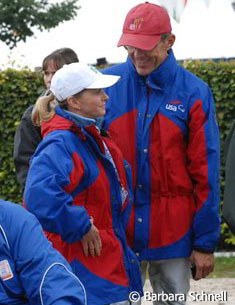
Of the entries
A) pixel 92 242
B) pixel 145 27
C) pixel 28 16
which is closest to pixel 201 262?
pixel 92 242

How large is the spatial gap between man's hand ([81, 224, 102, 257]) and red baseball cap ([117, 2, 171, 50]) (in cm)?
105

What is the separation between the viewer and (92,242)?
421 cm

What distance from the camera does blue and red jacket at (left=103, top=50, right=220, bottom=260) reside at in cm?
469

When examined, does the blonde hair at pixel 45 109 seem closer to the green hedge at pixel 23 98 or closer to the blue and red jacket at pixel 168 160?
the blue and red jacket at pixel 168 160

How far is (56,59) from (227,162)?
150 cm

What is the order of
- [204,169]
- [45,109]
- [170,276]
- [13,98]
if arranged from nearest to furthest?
[45,109] < [204,169] < [170,276] < [13,98]

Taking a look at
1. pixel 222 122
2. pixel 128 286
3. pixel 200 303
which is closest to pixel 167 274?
pixel 128 286

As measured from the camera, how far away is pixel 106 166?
4328mm

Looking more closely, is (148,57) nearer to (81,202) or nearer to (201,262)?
(81,202)

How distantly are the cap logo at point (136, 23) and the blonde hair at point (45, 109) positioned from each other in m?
0.58

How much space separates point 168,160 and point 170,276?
0.63 m

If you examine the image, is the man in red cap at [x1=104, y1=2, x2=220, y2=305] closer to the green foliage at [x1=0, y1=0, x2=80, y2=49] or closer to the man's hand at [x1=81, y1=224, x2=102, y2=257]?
the man's hand at [x1=81, y1=224, x2=102, y2=257]

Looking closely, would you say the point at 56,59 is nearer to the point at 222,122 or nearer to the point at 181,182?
the point at 181,182

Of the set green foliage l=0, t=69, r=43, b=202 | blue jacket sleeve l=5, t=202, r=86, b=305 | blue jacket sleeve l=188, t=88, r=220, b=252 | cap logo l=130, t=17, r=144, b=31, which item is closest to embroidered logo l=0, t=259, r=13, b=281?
blue jacket sleeve l=5, t=202, r=86, b=305
